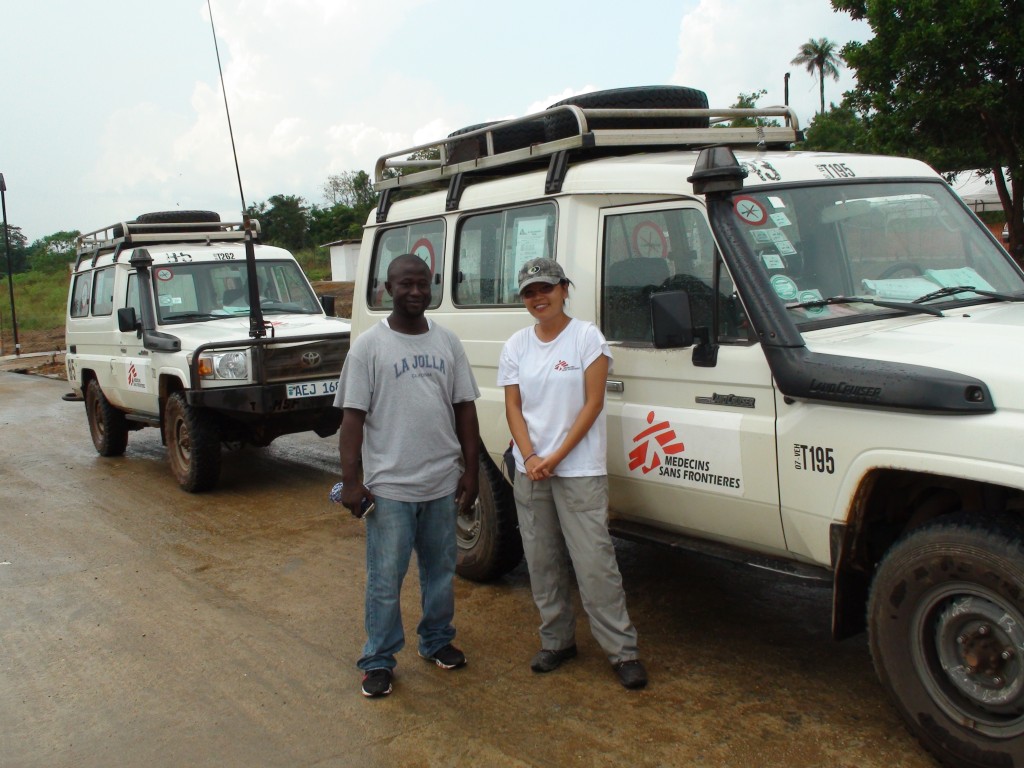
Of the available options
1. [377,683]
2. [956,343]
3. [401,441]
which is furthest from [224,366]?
[956,343]

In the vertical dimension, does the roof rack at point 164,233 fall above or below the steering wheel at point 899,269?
above

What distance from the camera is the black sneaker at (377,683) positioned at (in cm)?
411

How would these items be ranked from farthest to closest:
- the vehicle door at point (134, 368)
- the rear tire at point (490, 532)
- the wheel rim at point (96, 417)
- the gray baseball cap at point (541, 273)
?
1. the wheel rim at point (96, 417)
2. the vehicle door at point (134, 368)
3. the rear tire at point (490, 532)
4. the gray baseball cap at point (541, 273)

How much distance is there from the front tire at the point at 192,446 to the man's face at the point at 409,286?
15.0ft

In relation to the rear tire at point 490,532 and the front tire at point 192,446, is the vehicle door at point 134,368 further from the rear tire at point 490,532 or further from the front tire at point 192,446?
the rear tire at point 490,532

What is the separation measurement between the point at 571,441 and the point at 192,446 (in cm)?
499

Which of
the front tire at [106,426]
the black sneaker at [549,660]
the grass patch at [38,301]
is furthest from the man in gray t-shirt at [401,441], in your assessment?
the grass patch at [38,301]

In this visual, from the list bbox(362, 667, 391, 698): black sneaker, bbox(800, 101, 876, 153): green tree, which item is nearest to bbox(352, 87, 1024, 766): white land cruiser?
bbox(362, 667, 391, 698): black sneaker

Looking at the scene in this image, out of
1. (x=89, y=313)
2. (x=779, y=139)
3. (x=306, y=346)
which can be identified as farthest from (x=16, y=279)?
(x=779, y=139)

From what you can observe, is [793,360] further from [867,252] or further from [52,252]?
[52,252]

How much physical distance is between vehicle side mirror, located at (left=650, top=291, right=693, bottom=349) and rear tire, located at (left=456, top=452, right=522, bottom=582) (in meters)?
1.72

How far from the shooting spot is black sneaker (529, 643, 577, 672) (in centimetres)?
426

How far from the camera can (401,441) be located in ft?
13.4

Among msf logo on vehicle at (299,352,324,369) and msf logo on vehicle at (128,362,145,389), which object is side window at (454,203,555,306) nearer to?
msf logo on vehicle at (299,352,324,369)
